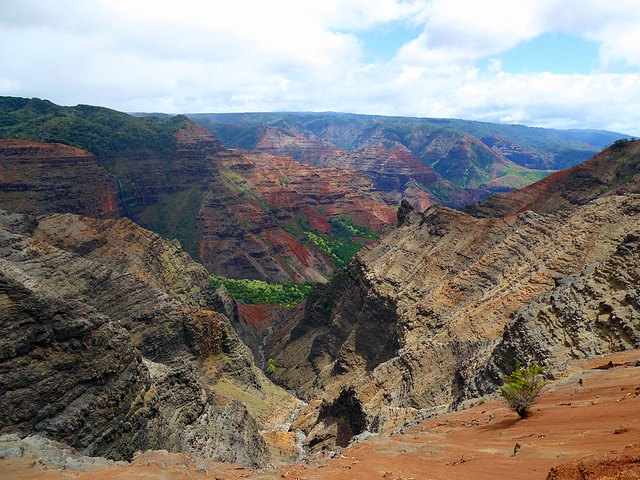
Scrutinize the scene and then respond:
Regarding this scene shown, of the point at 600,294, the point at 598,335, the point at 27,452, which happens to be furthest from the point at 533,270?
the point at 27,452

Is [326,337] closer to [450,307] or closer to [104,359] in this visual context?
[450,307]

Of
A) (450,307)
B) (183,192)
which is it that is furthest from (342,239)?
(450,307)

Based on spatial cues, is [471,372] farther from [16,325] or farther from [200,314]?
[200,314]

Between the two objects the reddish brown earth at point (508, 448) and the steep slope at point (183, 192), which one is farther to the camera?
the steep slope at point (183, 192)

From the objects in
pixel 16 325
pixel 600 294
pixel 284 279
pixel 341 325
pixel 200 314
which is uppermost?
pixel 600 294

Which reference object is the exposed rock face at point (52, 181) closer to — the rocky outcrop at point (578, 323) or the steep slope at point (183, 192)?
the steep slope at point (183, 192)

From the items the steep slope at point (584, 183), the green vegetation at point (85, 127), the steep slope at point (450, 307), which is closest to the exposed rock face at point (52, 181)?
the green vegetation at point (85, 127)

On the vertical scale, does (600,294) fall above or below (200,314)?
above
